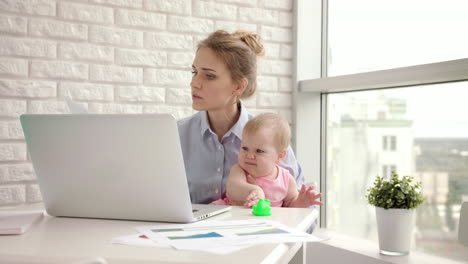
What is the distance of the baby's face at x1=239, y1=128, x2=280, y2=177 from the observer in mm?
1955

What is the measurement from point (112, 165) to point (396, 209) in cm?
157

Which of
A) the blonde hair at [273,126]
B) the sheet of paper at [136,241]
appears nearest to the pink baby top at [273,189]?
the blonde hair at [273,126]

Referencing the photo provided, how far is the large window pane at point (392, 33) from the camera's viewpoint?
8.46ft

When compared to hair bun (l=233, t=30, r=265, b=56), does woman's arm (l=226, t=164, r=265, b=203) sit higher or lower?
lower

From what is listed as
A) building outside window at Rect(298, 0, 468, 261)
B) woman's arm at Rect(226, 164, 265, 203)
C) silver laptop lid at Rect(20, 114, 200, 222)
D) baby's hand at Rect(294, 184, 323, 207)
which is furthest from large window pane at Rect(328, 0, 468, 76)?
silver laptop lid at Rect(20, 114, 200, 222)

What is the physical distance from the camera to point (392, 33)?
2945 mm

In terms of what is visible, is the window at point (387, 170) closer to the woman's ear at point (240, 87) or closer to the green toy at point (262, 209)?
the woman's ear at point (240, 87)

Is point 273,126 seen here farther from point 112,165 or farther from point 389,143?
point 389,143

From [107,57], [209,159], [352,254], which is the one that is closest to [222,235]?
[209,159]

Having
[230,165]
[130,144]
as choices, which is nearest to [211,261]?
[130,144]

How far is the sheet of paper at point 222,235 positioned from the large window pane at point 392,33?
1728mm

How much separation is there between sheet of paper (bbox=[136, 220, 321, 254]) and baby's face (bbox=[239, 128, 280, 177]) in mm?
622

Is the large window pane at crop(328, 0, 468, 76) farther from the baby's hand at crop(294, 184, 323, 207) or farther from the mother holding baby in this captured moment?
the baby's hand at crop(294, 184, 323, 207)

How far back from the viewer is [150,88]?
2961 mm
